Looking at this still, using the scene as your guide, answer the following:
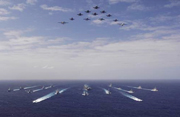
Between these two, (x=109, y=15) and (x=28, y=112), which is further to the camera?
(x=28, y=112)

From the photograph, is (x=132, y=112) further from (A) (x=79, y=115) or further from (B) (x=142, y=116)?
(A) (x=79, y=115)

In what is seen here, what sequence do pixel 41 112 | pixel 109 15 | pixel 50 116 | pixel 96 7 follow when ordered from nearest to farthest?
pixel 96 7 < pixel 109 15 < pixel 50 116 < pixel 41 112

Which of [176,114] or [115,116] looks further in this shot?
[176,114]

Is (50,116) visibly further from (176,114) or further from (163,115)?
(176,114)

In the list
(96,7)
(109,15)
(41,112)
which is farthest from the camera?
(41,112)

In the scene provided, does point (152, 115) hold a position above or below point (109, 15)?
below

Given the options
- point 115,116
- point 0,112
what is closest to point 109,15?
point 115,116

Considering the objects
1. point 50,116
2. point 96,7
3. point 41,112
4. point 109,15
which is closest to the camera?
point 96,7

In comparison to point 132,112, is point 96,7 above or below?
above

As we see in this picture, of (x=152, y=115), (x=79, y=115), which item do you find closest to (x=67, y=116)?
(x=79, y=115)
